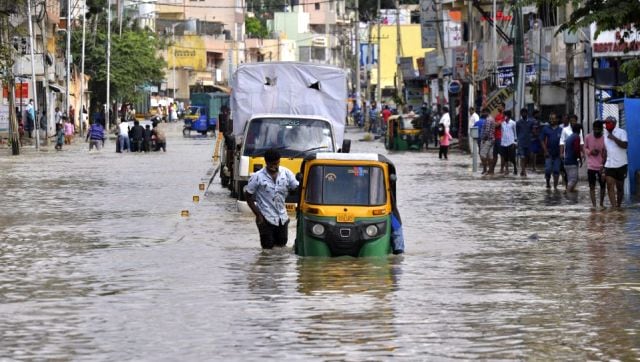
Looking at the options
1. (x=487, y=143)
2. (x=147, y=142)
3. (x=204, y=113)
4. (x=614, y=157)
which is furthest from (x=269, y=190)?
(x=204, y=113)

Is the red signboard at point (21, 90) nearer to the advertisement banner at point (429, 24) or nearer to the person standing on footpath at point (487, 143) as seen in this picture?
the advertisement banner at point (429, 24)

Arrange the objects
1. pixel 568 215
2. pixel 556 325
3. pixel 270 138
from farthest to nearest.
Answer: pixel 270 138, pixel 568 215, pixel 556 325

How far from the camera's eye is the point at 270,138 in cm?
2959

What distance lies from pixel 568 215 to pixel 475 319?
1363cm

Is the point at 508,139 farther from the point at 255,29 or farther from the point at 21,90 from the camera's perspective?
the point at 255,29

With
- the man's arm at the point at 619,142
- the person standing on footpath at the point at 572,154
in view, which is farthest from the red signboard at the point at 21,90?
the man's arm at the point at 619,142

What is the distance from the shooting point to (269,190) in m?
19.3

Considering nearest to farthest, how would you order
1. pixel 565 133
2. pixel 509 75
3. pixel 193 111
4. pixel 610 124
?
pixel 610 124
pixel 565 133
pixel 509 75
pixel 193 111

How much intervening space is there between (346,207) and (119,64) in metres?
91.2

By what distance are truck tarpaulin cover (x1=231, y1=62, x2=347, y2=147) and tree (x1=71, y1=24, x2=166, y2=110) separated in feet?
234

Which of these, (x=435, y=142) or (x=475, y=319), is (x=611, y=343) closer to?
(x=475, y=319)

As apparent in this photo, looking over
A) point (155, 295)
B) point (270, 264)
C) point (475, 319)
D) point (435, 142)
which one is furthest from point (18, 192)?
point (435, 142)

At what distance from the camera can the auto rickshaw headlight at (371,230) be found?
18.7 meters

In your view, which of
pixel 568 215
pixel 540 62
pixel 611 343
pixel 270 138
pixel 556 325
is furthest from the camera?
pixel 540 62
